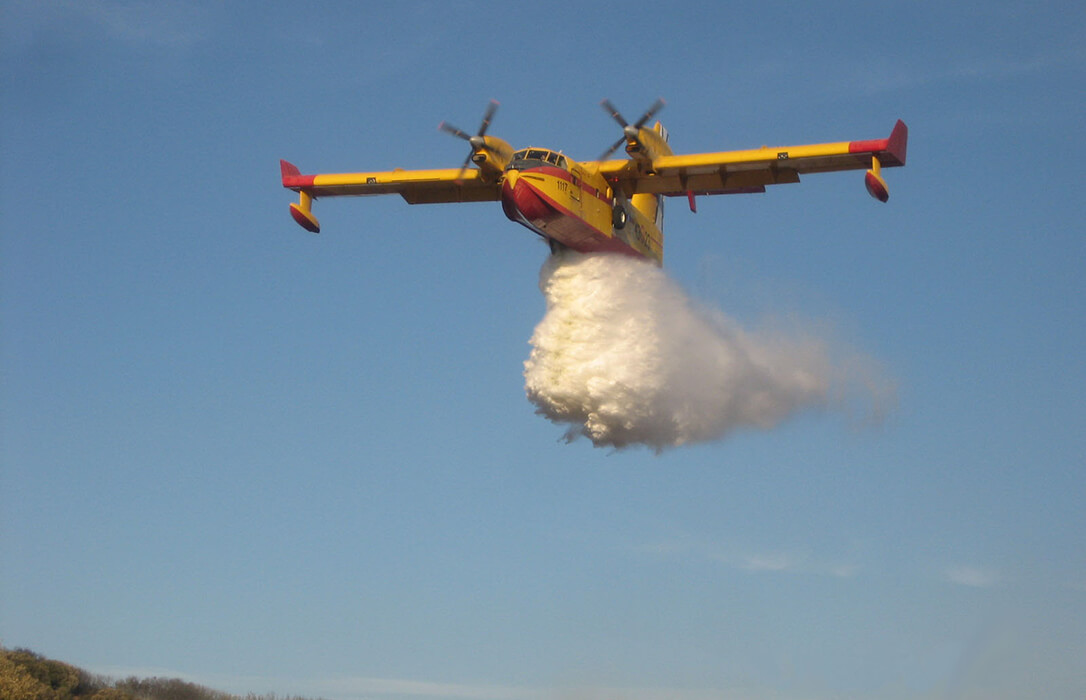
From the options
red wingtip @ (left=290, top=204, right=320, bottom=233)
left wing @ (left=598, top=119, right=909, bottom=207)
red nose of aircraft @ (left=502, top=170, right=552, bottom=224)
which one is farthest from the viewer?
red wingtip @ (left=290, top=204, right=320, bottom=233)

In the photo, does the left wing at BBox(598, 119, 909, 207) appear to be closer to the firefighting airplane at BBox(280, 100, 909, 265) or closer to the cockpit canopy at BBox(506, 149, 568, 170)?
the firefighting airplane at BBox(280, 100, 909, 265)

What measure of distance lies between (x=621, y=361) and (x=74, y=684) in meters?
18.1

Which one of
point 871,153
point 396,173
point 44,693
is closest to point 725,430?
point 871,153

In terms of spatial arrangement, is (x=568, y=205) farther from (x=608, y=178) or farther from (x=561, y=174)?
(x=608, y=178)

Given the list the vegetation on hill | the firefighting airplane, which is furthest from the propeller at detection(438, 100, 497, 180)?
the vegetation on hill

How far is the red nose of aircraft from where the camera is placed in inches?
945

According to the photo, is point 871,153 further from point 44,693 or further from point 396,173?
point 44,693

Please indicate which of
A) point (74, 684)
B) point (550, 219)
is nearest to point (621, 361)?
point (550, 219)

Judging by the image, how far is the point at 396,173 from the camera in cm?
2847

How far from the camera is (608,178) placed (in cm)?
2672

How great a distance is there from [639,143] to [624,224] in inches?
75.1

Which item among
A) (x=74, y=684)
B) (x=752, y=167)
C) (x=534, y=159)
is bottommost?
(x=74, y=684)

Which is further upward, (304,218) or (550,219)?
(304,218)

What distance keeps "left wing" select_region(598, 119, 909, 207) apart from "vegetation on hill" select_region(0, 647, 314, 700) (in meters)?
18.3
